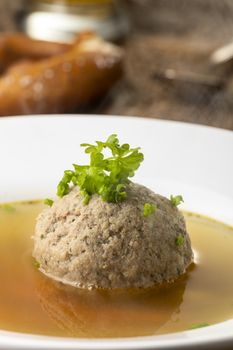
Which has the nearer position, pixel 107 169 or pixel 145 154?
pixel 107 169

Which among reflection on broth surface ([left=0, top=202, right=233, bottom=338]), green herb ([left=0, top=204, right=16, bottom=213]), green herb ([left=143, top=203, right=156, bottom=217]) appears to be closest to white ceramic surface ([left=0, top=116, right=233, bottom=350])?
green herb ([left=0, top=204, right=16, bottom=213])

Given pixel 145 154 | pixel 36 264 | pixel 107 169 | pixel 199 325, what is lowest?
pixel 199 325

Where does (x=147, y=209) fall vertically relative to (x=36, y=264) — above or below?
above

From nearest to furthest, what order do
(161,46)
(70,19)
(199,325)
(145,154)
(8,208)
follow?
(199,325), (8,208), (145,154), (70,19), (161,46)

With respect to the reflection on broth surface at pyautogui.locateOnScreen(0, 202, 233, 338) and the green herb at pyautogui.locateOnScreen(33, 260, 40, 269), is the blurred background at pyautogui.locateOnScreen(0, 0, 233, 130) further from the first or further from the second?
the green herb at pyautogui.locateOnScreen(33, 260, 40, 269)

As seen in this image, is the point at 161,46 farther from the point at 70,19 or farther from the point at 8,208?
the point at 8,208

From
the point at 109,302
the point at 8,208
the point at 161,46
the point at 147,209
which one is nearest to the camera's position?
the point at 109,302

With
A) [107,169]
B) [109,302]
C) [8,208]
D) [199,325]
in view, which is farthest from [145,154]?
[199,325]

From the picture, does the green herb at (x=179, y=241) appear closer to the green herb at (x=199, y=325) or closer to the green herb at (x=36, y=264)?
the green herb at (x=199, y=325)
